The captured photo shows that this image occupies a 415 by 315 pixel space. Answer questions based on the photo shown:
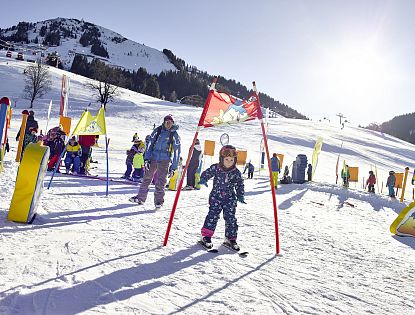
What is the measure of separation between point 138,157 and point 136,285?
8350mm

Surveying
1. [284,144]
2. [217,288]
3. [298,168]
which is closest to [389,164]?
[284,144]

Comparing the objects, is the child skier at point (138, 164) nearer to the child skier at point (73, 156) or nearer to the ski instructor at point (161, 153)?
the child skier at point (73, 156)

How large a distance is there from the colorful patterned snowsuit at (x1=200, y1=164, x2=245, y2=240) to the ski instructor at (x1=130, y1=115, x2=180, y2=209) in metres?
2.09

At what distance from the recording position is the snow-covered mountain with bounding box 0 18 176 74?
131 metres

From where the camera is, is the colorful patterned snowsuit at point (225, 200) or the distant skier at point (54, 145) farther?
the distant skier at point (54, 145)

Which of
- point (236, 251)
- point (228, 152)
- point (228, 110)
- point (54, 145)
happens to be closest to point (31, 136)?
point (54, 145)

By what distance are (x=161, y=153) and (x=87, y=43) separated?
6193 inches

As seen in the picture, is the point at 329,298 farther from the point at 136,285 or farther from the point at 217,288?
the point at 136,285

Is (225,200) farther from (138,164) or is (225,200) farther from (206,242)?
(138,164)

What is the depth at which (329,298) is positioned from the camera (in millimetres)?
3334

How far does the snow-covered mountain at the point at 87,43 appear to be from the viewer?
431 ft

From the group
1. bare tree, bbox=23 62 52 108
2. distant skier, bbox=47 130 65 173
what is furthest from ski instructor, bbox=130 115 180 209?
bare tree, bbox=23 62 52 108

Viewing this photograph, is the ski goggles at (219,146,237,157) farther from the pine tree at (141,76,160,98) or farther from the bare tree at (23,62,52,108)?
the pine tree at (141,76,160,98)

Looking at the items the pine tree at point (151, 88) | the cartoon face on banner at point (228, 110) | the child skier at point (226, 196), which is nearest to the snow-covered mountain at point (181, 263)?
the child skier at point (226, 196)
